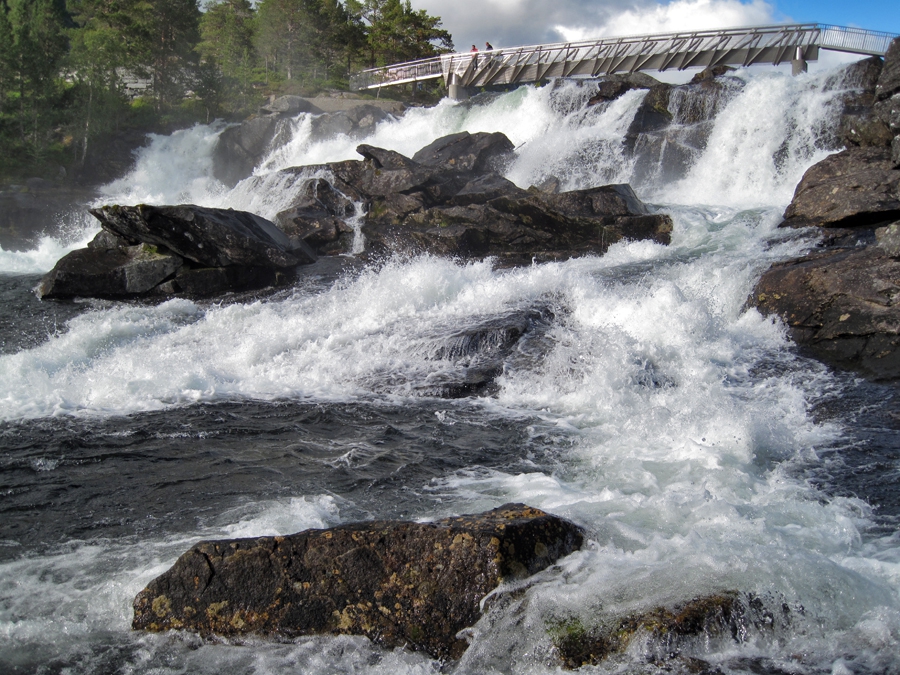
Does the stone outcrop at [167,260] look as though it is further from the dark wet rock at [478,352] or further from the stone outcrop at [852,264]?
the stone outcrop at [852,264]

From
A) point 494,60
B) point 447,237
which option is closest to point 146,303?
point 447,237

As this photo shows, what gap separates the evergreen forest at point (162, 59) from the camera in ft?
88.4

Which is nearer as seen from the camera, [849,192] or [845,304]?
[845,304]

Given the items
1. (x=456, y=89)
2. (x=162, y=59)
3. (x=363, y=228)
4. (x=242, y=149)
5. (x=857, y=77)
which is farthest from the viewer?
(x=162, y=59)

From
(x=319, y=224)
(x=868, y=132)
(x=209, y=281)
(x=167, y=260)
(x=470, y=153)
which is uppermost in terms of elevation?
(x=470, y=153)

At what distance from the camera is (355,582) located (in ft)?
12.1

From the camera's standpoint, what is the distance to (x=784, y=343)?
949 cm

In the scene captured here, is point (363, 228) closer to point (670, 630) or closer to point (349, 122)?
point (349, 122)

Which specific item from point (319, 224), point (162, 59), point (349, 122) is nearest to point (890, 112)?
point (319, 224)

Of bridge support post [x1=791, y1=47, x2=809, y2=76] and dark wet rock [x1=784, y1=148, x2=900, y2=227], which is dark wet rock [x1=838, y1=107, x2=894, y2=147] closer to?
dark wet rock [x1=784, y1=148, x2=900, y2=227]

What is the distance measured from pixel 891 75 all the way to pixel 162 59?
108ft

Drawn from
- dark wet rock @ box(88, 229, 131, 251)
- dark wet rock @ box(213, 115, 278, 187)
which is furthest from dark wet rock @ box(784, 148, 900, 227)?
dark wet rock @ box(213, 115, 278, 187)

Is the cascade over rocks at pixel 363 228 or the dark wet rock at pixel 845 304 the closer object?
the dark wet rock at pixel 845 304

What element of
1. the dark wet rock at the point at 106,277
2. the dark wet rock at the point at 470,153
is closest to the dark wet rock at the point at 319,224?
the dark wet rock at the point at 470,153
